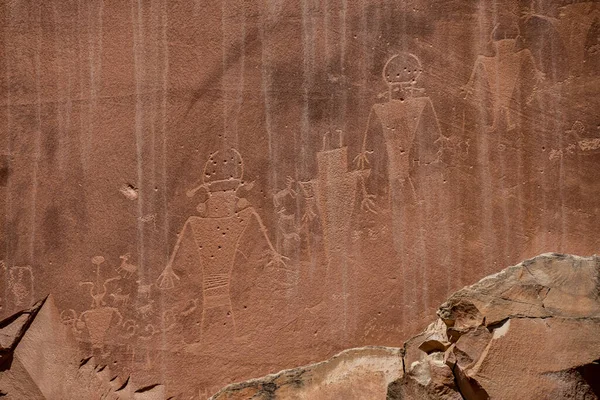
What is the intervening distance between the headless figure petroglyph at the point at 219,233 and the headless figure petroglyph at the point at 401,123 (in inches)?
31.8

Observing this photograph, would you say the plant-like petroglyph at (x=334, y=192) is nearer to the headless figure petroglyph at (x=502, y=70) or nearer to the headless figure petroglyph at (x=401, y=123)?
the headless figure petroglyph at (x=401, y=123)

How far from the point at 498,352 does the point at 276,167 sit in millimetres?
1856

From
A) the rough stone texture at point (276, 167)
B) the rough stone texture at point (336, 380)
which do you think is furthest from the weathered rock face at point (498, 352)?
the rough stone texture at point (276, 167)

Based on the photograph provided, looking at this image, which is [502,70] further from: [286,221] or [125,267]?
[125,267]

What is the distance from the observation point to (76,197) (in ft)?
16.1

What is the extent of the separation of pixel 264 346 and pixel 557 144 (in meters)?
2.37

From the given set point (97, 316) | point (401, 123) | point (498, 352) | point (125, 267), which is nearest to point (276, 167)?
point (401, 123)

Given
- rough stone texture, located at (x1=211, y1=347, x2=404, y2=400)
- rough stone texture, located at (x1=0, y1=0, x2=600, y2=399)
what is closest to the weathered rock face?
rough stone texture, located at (x1=211, y1=347, x2=404, y2=400)

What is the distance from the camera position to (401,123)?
487 cm

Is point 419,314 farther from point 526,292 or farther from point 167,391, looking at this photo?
point 167,391

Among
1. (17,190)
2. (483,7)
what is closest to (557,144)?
(483,7)

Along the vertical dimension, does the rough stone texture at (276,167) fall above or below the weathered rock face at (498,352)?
A: above

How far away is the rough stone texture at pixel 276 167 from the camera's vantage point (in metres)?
4.79

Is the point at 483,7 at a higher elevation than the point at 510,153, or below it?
higher
